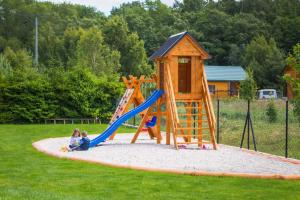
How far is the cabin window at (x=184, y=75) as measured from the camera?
19344 millimetres

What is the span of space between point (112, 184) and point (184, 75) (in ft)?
31.0

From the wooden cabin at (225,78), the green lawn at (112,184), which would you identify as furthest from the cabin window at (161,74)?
the wooden cabin at (225,78)

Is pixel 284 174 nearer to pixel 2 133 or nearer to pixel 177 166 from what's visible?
pixel 177 166

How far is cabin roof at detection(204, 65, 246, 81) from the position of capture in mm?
64706

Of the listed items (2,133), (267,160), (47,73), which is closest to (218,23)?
(47,73)

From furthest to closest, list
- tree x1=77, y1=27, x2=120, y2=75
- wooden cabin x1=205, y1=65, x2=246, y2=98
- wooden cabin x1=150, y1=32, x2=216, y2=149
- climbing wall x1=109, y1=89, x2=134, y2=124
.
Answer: wooden cabin x1=205, y1=65, x2=246, y2=98 → tree x1=77, y1=27, x2=120, y2=75 → climbing wall x1=109, y1=89, x2=134, y2=124 → wooden cabin x1=150, y1=32, x2=216, y2=149

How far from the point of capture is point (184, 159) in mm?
14953

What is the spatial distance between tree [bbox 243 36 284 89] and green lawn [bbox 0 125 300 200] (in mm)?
47899

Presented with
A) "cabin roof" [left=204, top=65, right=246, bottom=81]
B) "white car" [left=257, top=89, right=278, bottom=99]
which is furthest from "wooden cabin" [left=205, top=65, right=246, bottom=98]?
"white car" [left=257, top=89, right=278, bottom=99]

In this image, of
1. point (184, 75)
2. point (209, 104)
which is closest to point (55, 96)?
point (184, 75)

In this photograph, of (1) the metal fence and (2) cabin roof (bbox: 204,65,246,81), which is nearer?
(1) the metal fence

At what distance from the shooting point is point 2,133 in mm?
23312

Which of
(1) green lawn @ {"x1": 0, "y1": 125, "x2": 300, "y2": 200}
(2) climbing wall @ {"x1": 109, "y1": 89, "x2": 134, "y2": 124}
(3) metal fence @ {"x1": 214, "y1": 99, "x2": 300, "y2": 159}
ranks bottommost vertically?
(3) metal fence @ {"x1": 214, "y1": 99, "x2": 300, "y2": 159}

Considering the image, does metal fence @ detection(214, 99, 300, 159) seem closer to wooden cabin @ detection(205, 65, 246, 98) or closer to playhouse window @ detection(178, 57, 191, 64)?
playhouse window @ detection(178, 57, 191, 64)
